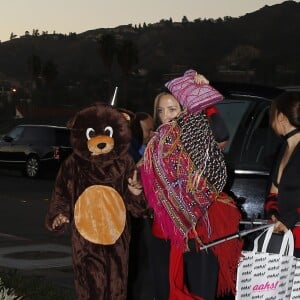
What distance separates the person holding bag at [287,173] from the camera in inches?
189

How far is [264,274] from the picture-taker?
15.0ft

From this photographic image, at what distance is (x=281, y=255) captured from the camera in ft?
15.0

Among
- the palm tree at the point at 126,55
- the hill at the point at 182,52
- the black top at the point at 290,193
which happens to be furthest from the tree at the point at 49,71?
the black top at the point at 290,193

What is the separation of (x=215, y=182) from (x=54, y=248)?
5.44m

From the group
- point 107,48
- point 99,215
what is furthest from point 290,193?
point 107,48

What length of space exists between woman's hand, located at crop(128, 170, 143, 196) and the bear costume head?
18 centimetres

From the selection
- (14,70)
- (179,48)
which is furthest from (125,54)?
(14,70)

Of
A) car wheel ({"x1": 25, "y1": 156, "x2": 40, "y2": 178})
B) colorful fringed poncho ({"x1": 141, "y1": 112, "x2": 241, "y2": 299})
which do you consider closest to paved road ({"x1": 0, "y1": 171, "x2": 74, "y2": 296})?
colorful fringed poncho ({"x1": 141, "y1": 112, "x2": 241, "y2": 299})

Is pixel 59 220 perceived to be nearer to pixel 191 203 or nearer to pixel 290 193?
pixel 191 203

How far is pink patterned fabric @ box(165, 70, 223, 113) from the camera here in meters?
5.23

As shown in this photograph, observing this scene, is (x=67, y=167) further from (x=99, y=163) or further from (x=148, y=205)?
(x=148, y=205)

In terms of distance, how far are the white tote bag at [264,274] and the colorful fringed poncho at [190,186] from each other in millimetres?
546

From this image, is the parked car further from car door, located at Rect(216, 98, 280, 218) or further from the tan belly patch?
the tan belly patch

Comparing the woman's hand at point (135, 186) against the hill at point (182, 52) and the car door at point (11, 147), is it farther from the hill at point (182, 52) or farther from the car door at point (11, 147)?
the hill at point (182, 52)
